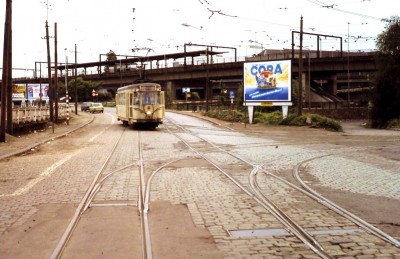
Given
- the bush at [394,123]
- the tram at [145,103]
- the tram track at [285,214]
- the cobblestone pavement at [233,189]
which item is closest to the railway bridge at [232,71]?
the bush at [394,123]

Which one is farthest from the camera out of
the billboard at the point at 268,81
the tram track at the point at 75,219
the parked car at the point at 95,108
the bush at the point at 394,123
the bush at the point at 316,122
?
the parked car at the point at 95,108

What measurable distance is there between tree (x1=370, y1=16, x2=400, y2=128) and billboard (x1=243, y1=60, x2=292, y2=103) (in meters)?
17.5

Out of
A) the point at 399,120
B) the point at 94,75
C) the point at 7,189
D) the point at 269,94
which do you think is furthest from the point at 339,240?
the point at 94,75

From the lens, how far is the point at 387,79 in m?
50.5

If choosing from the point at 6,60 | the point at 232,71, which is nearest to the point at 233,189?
the point at 6,60

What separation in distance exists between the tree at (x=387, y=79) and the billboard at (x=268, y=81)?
17.5m

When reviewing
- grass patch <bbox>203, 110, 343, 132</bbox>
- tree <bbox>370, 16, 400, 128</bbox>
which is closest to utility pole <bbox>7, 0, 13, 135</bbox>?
grass patch <bbox>203, 110, 343, 132</bbox>

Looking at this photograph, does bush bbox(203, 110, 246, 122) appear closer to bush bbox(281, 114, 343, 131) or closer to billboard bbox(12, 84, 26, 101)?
bush bbox(281, 114, 343, 131)

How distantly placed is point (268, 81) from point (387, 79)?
18870 millimetres

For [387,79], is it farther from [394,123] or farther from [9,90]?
[9,90]

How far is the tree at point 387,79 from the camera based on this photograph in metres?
49.8

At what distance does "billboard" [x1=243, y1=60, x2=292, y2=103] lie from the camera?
38.1 meters

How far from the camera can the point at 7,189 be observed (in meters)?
9.92

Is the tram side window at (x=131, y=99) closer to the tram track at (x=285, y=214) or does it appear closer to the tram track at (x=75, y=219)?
the tram track at (x=285, y=214)
